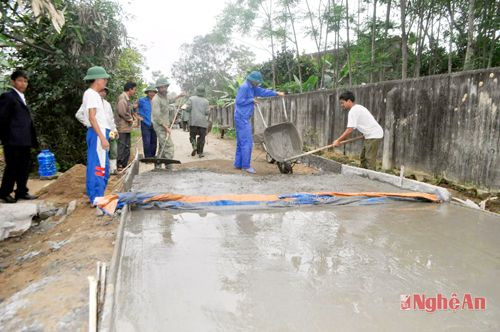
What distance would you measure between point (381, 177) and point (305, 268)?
10.3 feet

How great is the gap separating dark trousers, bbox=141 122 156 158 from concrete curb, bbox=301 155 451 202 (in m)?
3.09

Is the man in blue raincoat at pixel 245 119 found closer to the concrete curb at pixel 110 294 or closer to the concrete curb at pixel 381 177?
the concrete curb at pixel 381 177

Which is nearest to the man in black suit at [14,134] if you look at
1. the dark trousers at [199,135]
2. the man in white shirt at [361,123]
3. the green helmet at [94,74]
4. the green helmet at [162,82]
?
the green helmet at [94,74]

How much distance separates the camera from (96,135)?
412cm

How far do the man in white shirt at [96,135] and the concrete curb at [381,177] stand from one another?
3.52 m

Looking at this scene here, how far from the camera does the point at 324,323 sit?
1684 millimetres

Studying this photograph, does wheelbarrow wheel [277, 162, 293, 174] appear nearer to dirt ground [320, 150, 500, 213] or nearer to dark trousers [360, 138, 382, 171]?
dark trousers [360, 138, 382, 171]

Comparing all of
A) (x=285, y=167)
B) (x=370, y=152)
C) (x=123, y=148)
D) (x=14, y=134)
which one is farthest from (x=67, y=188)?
(x=370, y=152)

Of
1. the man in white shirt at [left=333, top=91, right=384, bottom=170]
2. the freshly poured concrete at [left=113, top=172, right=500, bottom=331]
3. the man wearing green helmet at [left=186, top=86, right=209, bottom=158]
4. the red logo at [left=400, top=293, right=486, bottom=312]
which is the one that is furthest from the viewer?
the man wearing green helmet at [left=186, top=86, right=209, bottom=158]

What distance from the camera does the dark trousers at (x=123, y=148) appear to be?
22.4 feet

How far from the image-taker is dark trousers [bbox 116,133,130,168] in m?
6.83

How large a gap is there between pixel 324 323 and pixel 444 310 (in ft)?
2.07

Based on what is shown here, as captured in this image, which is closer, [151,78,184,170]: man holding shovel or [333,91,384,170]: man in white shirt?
[333,91,384,170]: man in white shirt

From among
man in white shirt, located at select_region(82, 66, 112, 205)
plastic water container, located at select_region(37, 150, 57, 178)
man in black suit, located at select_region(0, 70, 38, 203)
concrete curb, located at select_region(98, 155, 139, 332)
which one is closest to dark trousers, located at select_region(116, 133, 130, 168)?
plastic water container, located at select_region(37, 150, 57, 178)
